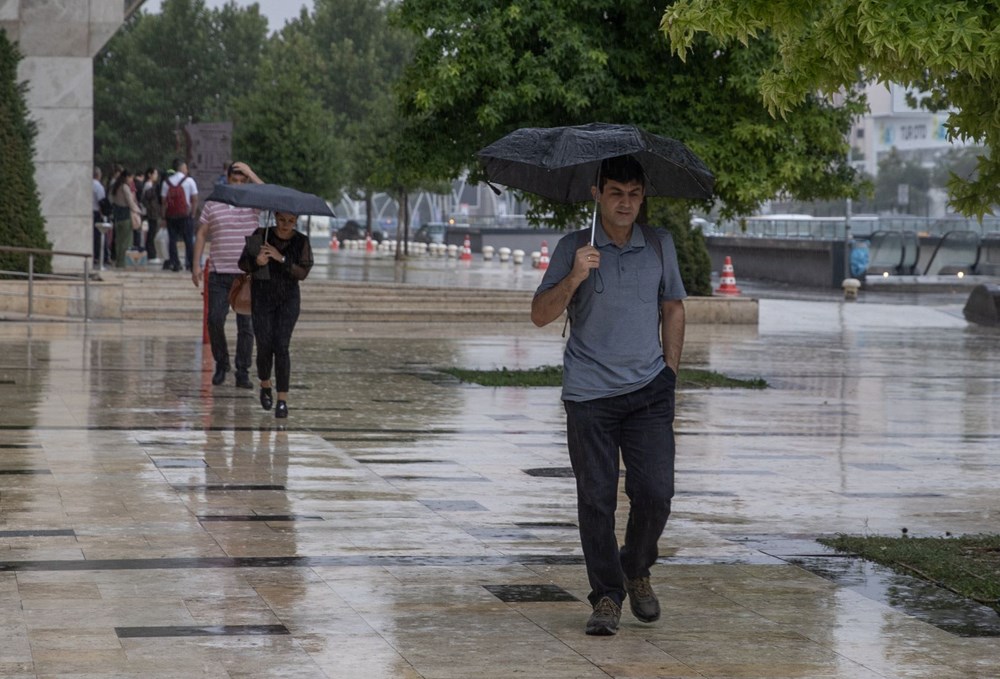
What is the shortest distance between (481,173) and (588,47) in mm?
1671

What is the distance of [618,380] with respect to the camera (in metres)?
6.19

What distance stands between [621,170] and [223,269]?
870 centimetres

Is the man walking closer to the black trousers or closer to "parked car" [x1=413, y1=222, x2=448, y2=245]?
the black trousers

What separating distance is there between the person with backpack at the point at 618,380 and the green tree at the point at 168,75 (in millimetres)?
65147

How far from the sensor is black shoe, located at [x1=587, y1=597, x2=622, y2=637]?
6.07 meters

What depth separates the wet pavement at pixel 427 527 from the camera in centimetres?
582

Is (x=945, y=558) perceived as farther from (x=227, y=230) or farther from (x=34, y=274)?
(x=34, y=274)

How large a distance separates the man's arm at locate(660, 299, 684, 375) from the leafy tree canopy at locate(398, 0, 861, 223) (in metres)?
9.35

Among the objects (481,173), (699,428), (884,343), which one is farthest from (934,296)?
(699,428)

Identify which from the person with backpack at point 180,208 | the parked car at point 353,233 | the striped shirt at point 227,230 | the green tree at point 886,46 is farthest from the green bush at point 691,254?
the parked car at point 353,233

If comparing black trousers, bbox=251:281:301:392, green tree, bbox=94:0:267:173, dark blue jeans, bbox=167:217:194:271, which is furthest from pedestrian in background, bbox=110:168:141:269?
green tree, bbox=94:0:267:173

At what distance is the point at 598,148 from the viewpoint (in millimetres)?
6105

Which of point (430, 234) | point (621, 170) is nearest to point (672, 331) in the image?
point (621, 170)

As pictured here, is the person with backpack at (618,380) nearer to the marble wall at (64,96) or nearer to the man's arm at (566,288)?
the man's arm at (566,288)
